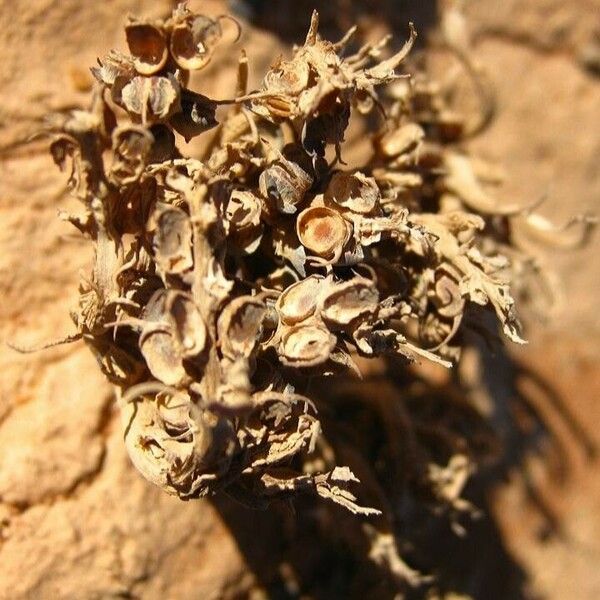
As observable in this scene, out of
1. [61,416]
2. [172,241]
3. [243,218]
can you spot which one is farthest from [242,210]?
[61,416]

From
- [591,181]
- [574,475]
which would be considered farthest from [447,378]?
[591,181]

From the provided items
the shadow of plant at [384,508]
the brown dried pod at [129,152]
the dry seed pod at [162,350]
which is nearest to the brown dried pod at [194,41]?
the brown dried pod at [129,152]

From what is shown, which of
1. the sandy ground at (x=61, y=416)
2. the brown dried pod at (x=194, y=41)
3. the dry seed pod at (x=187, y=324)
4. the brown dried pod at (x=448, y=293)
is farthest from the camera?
the sandy ground at (x=61, y=416)

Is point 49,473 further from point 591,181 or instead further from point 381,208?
point 591,181

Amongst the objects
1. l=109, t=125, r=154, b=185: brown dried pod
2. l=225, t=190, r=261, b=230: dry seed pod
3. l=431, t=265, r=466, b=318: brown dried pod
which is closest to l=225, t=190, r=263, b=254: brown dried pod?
l=225, t=190, r=261, b=230: dry seed pod

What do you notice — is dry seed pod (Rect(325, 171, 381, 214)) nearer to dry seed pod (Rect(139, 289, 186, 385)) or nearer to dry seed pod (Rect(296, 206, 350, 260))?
dry seed pod (Rect(296, 206, 350, 260))

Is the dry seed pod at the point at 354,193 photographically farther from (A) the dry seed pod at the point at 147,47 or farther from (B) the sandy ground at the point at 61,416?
(B) the sandy ground at the point at 61,416
